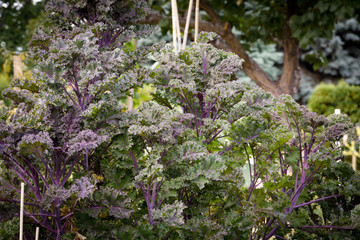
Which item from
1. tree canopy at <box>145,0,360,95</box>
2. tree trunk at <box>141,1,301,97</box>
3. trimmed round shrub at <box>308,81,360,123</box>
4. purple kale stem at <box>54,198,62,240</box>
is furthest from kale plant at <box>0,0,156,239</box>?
trimmed round shrub at <box>308,81,360,123</box>

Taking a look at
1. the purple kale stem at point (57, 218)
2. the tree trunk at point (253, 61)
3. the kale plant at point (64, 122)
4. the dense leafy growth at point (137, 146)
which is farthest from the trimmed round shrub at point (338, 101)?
the purple kale stem at point (57, 218)

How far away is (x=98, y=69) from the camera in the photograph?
3.63ft

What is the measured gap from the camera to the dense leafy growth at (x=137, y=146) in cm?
108

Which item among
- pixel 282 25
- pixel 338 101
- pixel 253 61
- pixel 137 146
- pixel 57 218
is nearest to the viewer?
pixel 57 218

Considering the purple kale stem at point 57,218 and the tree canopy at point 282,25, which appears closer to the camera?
the purple kale stem at point 57,218

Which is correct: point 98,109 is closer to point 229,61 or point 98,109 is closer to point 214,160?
point 214,160

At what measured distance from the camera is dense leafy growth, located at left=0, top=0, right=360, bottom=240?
1.08 metres

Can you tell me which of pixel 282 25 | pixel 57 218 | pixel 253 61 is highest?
pixel 282 25

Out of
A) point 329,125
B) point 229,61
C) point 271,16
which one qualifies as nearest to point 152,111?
point 229,61

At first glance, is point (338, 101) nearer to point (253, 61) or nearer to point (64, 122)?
point (253, 61)

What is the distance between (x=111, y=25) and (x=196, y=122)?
1.59 ft

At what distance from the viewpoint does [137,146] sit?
1.21m

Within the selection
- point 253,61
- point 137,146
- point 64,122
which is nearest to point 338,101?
point 253,61

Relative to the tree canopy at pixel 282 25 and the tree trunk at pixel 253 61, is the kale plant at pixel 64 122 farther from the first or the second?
the tree trunk at pixel 253 61
